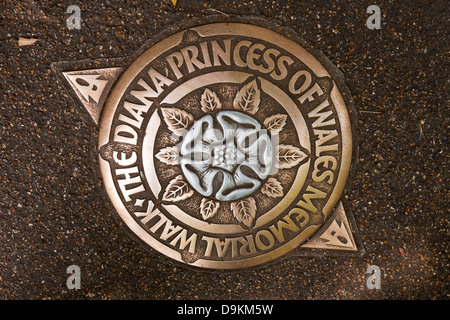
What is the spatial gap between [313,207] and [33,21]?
1.65m

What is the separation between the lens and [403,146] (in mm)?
1734

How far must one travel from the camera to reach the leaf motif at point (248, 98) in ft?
5.46

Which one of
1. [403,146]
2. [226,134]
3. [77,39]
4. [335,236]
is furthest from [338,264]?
[77,39]

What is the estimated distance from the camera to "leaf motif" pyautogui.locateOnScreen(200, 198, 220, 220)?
1.73 meters

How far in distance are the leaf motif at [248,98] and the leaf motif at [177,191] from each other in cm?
45

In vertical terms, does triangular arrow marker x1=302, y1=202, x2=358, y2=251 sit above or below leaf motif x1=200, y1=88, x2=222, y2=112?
below

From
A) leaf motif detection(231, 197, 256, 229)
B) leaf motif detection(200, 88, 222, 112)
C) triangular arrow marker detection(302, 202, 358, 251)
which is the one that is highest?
leaf motif detection(200, 88, 222, 112)

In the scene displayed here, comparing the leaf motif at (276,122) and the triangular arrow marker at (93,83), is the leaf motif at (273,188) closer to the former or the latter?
the leaf motif at (276,122)

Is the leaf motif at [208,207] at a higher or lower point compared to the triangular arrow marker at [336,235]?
higher

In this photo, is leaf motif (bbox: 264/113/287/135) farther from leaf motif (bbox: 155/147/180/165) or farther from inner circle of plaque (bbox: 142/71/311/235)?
leaf motif (bbox: 155/147/180/165)

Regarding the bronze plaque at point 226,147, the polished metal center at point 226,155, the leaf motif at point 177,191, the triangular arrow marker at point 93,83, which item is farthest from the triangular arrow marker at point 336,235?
the triangular arrow marker at point 93,83

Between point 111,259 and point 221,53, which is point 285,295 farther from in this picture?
point 221,53

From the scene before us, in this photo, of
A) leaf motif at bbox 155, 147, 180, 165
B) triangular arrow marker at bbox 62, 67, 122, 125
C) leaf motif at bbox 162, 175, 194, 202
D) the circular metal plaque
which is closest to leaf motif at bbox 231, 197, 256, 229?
the circular metal plaque

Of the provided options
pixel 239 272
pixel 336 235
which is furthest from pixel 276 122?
pixel 239 272
